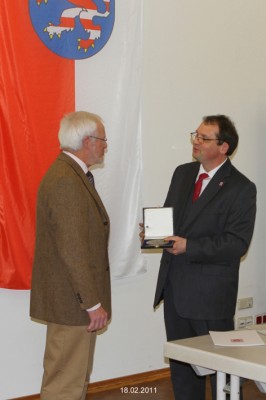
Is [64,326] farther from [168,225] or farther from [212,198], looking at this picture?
[212,198]

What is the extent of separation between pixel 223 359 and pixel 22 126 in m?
1.75

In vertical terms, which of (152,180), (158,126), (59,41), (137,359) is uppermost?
(59,41)

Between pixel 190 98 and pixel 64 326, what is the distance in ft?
6.44

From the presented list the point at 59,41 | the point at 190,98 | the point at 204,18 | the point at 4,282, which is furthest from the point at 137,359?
the point at 204,18

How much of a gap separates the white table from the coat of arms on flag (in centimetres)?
186

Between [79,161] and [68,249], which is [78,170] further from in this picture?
[68,249]

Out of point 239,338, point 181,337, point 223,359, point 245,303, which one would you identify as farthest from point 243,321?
point 223,359

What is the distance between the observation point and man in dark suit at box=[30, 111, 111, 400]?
8.29ft

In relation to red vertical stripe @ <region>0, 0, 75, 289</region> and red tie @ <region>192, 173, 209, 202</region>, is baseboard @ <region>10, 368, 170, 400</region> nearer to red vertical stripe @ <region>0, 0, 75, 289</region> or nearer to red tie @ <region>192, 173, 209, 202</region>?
red vertical stripe @ <region>0, 0, 75, 289</region>

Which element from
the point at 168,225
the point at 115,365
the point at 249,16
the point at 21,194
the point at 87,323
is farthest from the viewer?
the point at 249,16

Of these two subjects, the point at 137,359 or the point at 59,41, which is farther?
the point at 137,359

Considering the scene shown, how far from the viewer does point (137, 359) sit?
3906 mm

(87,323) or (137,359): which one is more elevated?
(87,323)

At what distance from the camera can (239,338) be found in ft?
7.18
